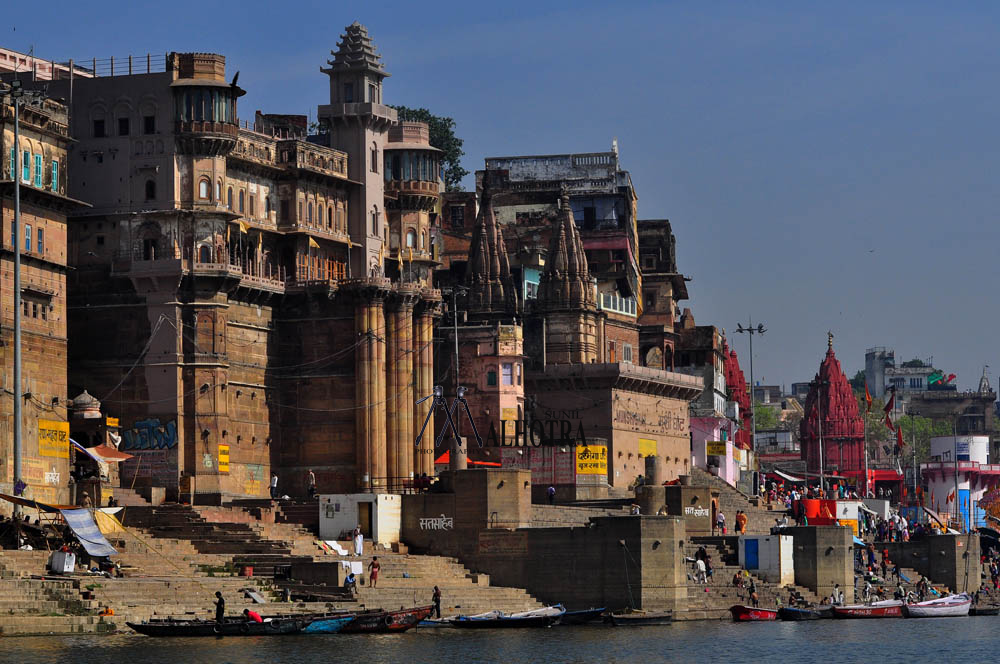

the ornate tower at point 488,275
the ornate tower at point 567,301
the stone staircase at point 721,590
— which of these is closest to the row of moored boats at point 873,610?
the stone staircase at point 721,590

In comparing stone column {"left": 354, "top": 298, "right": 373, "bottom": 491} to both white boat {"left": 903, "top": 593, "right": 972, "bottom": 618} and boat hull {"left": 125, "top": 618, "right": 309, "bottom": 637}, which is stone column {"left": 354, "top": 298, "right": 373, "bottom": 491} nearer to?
white boat {"left": 903, "top": 593, "right": 972, "bottom": 618}

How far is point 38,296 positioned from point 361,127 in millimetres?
20842

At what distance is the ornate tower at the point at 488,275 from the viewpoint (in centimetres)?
11188

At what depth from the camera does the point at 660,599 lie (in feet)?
265

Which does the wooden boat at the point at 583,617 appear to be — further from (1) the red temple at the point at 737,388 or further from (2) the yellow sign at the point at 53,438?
(1) the red temple at the point at 737,388

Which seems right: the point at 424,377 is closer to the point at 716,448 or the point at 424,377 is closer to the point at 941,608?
the point at 941,608

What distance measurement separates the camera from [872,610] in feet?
296

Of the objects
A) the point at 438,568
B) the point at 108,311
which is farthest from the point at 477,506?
the point at 108,311

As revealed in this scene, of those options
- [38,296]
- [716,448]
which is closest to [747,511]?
[716,448]

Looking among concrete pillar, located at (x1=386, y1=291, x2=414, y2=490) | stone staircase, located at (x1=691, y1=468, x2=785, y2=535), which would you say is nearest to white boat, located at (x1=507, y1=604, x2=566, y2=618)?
concrete pillar, located at (x1=386, y1=291, x2=414, y2=490)

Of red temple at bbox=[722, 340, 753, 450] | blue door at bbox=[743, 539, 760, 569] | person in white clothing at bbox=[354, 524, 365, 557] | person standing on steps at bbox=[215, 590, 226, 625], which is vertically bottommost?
person standing on steps at bbox=[215, 590, 226, 625]

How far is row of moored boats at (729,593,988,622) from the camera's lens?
281ft

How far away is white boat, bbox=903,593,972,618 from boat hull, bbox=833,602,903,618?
1.38ft

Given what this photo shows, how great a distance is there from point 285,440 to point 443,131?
60.5 metres
